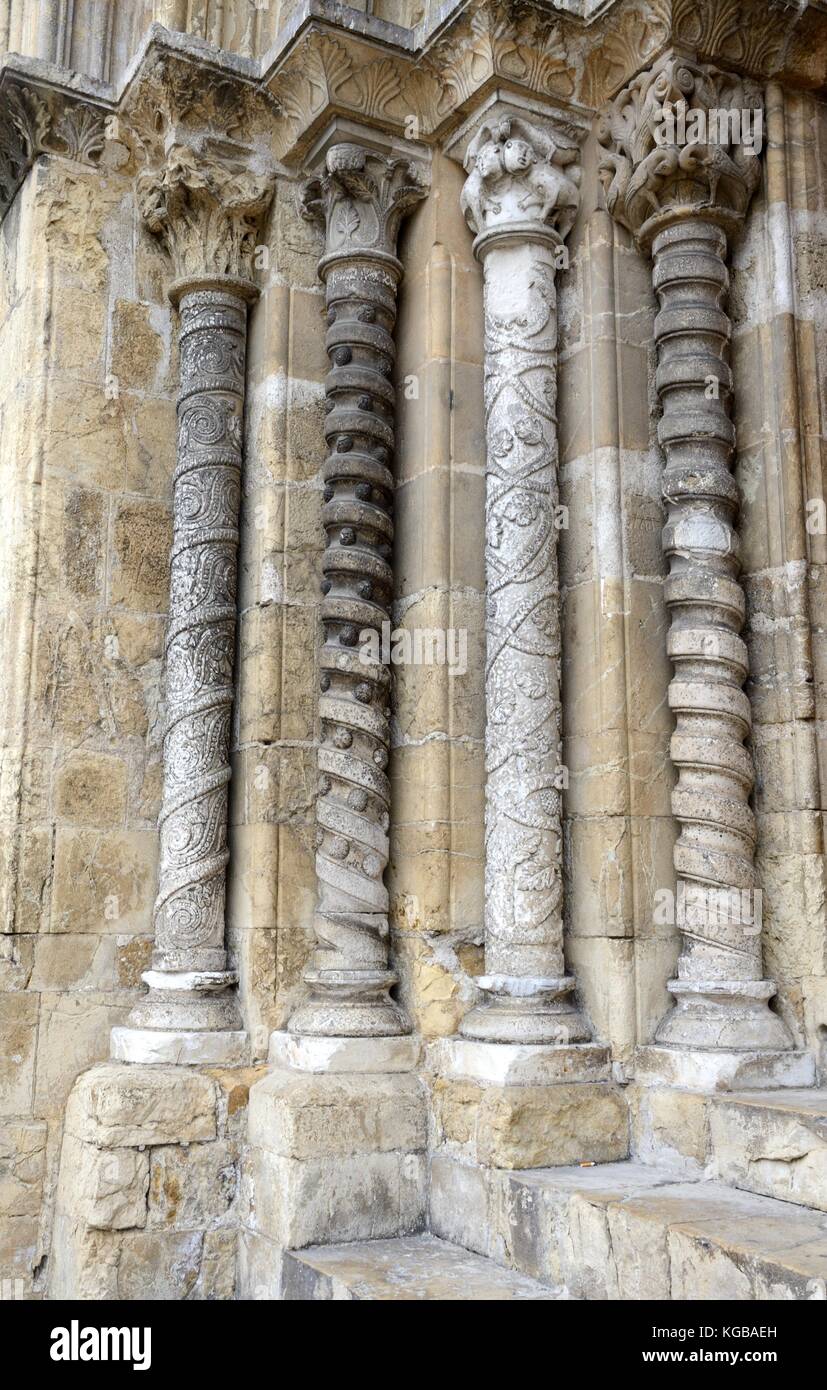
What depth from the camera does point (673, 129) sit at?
3865 millimetres

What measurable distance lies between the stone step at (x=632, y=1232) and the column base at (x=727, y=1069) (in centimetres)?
25

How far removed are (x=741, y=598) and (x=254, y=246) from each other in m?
2.12

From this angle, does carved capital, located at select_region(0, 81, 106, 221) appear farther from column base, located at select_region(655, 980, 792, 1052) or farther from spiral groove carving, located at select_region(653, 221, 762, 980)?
column base, located at select_region(655, 980, 792, 1052)

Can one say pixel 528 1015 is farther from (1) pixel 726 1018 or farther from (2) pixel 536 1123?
(1) pixel 726 1018

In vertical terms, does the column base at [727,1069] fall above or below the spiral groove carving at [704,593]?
below

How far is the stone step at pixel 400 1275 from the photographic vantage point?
3.03m

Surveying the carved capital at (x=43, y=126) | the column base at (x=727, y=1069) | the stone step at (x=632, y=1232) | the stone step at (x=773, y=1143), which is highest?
the carved capital at (x=43, y=126)

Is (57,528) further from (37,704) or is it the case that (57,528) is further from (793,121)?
(793,121)

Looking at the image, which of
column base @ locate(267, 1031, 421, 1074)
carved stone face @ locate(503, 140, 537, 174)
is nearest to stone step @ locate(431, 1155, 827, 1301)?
column base @ locate(267, 1031, 421, 1074)

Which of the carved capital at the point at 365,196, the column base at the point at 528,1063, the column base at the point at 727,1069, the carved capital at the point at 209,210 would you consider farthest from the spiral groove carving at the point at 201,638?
the column base at the point at 727,1069

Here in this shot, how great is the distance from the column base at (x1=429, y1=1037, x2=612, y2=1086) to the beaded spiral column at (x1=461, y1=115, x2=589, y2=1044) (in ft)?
0.11

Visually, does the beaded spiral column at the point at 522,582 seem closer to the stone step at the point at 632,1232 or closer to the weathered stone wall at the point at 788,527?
the stone step at the point at 632,1232

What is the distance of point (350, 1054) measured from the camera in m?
3.67
